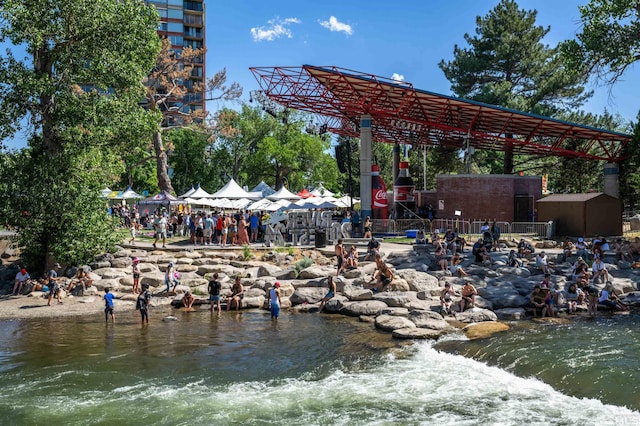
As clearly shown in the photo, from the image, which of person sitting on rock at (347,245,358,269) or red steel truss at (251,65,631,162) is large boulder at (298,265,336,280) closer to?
person sitting on rock at (347,245,358,269)

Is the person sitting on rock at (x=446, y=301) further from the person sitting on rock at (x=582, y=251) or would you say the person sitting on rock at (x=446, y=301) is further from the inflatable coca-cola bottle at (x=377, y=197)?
the inflatable coca-cola bottle at (x=377, y=197)

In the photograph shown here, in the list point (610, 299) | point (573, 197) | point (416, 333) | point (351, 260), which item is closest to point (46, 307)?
point (351, 260)

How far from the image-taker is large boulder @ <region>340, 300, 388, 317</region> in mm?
18777

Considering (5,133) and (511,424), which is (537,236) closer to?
(511,424)

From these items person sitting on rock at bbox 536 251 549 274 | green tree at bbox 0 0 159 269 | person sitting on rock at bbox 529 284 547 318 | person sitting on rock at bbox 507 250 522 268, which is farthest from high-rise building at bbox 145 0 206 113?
person sitting on rock at bbox 529 284 547 318

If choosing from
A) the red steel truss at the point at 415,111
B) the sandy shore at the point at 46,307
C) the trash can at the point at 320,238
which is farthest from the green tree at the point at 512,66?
the sandy shore at the point at 46,307

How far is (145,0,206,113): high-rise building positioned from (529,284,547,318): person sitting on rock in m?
66.7

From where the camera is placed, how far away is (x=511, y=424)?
1018 centimetres

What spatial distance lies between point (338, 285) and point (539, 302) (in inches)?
275

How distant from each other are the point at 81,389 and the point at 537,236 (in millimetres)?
26015

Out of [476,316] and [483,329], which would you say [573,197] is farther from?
[483,329]

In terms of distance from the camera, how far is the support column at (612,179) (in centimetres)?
3828

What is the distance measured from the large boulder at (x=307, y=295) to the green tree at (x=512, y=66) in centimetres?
3059

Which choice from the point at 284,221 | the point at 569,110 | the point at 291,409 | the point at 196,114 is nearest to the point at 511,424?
the point at 291,409
